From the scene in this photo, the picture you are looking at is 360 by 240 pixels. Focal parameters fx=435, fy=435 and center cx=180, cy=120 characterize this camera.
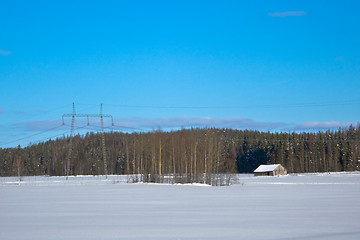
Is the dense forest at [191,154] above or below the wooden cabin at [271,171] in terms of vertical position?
above

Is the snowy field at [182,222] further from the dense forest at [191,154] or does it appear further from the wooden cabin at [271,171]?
the wooden cabin at [271,171]

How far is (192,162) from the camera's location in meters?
63.9

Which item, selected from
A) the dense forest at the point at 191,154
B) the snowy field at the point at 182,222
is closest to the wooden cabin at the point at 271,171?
the dense forest at the point at 191,154

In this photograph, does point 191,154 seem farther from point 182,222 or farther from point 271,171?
point 182,222

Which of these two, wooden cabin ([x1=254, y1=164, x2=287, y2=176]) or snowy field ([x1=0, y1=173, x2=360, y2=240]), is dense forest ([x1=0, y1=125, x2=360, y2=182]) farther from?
snowy field ([x1=0, y1=173, x2=360, y2=240])

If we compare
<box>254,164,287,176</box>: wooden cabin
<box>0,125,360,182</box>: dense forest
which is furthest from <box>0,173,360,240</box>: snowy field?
<box>254,164,287,176</box>: wooden cabin

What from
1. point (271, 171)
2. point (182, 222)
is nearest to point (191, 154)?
point (271, 171)

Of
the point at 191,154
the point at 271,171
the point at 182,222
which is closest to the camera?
the point at 182,222

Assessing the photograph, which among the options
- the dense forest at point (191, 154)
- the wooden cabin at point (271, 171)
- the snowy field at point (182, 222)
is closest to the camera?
the snowy field at point (182, 222)

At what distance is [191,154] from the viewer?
63312 millimetres

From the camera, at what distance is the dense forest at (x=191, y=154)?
65062 mm

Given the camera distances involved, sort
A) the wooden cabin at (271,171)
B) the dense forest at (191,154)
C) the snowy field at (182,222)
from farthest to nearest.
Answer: the wooden cabin at (271,171) < the dense forest at (191,154) < the snowy field at (182,222)

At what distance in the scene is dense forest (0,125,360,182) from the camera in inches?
2562

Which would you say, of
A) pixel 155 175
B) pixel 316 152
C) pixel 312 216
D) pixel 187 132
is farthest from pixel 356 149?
pixel 312 216
